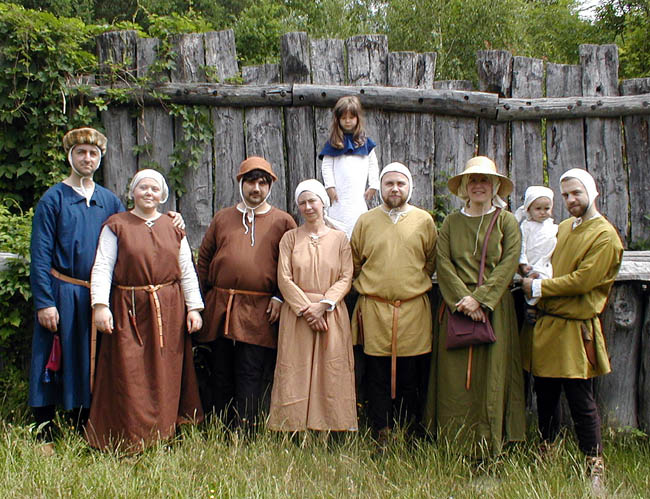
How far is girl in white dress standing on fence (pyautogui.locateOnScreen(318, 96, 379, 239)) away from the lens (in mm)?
4359

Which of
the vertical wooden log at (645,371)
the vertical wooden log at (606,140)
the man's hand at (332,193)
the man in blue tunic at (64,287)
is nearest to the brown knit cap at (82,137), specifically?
the man in blue tunic at (64,287)

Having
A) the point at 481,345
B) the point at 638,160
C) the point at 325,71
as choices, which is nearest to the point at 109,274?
the point at 481,345

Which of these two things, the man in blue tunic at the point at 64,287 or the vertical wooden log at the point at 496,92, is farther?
the vertical wooden log at the point at 496,92

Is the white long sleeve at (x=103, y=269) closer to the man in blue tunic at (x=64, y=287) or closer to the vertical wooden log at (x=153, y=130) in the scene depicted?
the man in blue tunic at (x=64, y=287)

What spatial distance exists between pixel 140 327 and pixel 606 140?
4.14 m

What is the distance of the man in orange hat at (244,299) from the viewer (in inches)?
140

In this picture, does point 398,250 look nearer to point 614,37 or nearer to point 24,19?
point 24,19

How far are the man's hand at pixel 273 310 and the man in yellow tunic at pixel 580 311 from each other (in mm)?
1502

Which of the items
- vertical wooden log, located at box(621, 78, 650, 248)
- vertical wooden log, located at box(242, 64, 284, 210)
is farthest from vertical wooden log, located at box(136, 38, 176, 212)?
vertical wooden log, located at box(621, 78, 650, 248)

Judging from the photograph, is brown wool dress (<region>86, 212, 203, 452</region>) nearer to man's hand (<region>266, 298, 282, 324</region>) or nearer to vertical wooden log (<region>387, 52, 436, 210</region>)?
man's hand (<region>266, 298, 282, 324</region>)

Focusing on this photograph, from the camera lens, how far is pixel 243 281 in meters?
3.59

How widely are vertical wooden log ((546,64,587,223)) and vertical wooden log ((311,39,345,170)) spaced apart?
186 cm

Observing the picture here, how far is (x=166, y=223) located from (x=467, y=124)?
2814 mm

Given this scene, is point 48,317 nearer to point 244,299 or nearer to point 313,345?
point 244,299
